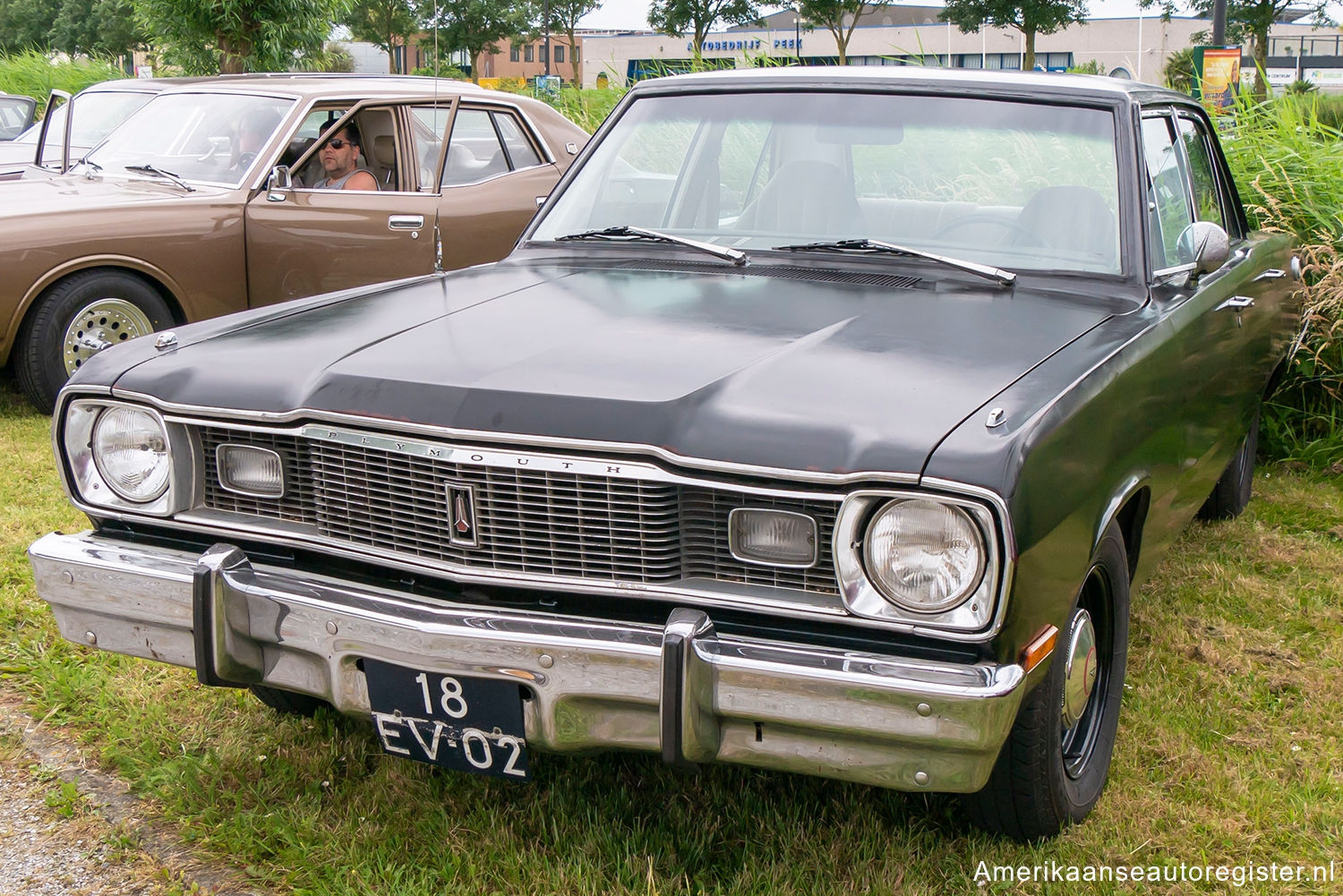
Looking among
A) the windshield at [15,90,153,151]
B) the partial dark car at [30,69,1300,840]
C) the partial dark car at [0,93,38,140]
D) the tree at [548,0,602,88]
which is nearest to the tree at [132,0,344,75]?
the partial dark car at [0,93,38,140]

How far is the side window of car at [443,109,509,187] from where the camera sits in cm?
700

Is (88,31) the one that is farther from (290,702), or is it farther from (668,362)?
(668,362)

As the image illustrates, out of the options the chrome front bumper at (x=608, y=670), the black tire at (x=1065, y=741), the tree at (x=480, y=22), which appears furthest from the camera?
the tree at (x=480, y=22)

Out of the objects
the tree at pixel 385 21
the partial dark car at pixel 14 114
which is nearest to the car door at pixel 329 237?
A: the partial dark car at pixel 14 114

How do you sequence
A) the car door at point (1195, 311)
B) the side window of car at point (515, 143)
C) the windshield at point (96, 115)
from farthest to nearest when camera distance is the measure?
the windshield at point (96, 115)
the side window of car at point (515, 143)
the car door at point (1195, 311)

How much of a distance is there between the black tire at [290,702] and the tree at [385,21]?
44828 millimetres

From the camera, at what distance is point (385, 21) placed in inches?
1793

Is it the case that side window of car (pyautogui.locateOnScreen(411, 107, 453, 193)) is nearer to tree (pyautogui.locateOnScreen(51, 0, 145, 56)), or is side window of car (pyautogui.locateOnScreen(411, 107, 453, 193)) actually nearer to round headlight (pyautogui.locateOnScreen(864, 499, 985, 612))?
round headlight (pyautogui.locateOnScreen(864, 499, 985, 612))

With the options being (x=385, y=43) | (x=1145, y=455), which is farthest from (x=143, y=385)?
(x=385, y=43)

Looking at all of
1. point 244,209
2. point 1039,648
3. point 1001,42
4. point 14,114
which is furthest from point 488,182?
point 1001,42

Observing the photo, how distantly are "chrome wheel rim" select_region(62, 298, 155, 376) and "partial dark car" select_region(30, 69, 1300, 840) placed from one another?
3.42m

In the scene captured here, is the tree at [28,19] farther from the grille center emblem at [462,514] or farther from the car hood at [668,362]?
the grille center emblem at [462,514]

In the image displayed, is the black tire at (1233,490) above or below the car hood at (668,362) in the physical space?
below

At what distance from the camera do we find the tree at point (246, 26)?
12219 millimetres
